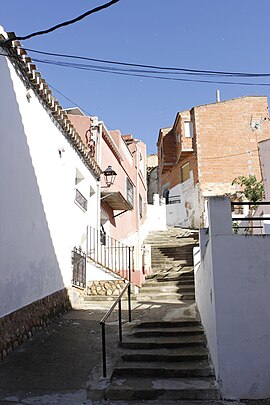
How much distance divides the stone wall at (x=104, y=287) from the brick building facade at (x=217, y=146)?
12460 mm

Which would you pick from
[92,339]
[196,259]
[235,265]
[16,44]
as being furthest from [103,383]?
[16,44]

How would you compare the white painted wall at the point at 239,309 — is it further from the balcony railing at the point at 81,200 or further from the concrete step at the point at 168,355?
the balcony railing at the point at 81,200

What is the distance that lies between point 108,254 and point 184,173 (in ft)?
47.8

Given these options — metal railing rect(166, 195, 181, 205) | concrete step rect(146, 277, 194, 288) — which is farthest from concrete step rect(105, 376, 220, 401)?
metal railing rect(166, 195, 181, 205)

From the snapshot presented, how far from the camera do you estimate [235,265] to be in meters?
4.89

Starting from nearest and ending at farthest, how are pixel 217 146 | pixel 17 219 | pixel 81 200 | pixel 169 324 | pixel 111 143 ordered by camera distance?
pixel 17 219 < pixel 169 324 < pixel 81 200 < pixel 111 143 < pixel 217 146

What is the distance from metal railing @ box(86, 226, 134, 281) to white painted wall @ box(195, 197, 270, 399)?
6916mm

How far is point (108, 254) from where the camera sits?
1298 cm

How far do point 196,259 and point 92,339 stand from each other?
341 cm

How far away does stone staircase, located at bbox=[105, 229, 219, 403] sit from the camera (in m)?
4.76

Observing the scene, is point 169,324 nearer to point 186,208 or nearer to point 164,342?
point 164,342

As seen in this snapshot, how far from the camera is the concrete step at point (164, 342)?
6.20 meters

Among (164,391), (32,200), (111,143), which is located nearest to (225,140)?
(111,143)

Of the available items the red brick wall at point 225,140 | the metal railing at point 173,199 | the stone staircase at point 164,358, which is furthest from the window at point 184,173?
the stone staircase at point 164,358
